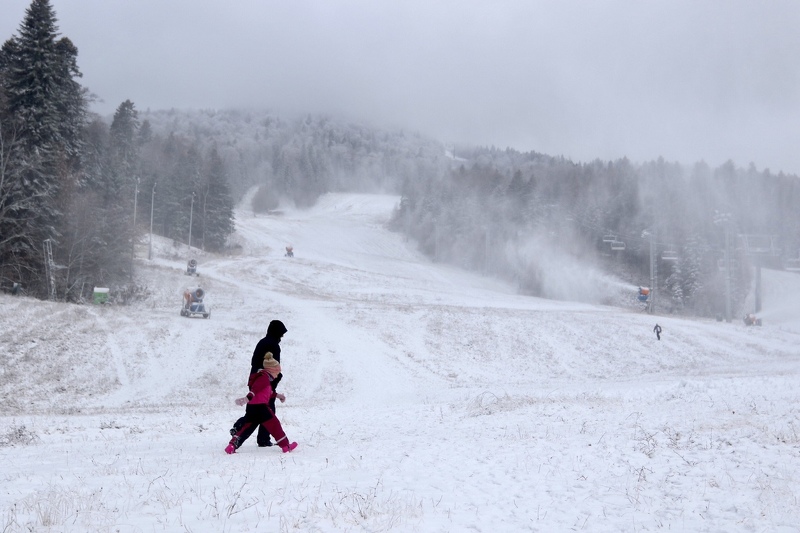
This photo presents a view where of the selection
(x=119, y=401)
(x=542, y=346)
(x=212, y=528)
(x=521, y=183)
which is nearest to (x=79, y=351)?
(x=119, y=401)

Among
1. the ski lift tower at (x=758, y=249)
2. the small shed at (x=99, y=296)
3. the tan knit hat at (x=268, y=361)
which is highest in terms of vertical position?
the ski lift tower at (x=758, y=249)

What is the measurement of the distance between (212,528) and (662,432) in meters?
8.14

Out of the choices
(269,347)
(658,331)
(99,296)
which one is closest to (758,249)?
(658,331)

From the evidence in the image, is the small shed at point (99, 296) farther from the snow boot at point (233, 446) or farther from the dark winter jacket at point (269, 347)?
the snow boot at point (233, 446)

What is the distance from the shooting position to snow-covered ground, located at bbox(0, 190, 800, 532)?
20.1 feet

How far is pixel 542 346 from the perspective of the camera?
125 ft

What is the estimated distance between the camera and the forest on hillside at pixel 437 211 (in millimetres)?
35625

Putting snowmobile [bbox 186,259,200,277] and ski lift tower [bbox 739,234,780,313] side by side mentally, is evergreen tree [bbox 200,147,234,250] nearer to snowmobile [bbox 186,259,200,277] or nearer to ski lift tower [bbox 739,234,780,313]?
snowmobile [bbox 186,259,200,277]

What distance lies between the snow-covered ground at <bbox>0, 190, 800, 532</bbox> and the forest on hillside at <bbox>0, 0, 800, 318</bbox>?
837 cm

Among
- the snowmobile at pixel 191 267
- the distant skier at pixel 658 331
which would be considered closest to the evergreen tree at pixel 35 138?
the snowmobile at pixel 191 267

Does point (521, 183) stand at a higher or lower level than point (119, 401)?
higher

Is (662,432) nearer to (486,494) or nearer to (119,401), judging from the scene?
(486,494)

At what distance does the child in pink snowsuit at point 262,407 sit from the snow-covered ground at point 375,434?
0.55 m

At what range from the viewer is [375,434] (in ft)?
39.2
